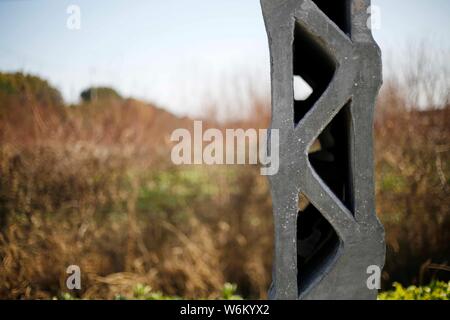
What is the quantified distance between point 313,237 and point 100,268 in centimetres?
490

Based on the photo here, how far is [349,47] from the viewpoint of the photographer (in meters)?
2.38

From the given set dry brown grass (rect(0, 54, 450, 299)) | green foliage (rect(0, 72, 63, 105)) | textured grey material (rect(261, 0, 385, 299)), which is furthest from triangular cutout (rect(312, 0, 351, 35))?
green foliage (rect(0, 72, 63, 105))

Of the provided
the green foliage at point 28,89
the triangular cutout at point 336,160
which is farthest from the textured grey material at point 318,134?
the green foliage at point 28,89

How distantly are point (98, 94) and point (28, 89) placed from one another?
49.5 inches

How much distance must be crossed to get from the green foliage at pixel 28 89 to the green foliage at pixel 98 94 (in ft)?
1.63

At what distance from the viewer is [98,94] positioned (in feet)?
23.3

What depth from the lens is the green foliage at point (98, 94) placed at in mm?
6926

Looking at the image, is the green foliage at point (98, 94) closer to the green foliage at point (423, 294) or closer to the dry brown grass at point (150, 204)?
the dry brown grass at point (150, 204)

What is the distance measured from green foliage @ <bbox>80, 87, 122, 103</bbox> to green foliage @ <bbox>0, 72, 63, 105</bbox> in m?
0.50

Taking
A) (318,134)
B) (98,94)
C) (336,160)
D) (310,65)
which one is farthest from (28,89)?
(318,134)

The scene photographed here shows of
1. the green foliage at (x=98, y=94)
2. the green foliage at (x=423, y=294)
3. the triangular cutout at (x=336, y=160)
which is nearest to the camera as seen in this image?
the triangular cutout at (x=336, y=160)

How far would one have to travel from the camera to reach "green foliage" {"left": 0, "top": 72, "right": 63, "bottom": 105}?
5.95m
